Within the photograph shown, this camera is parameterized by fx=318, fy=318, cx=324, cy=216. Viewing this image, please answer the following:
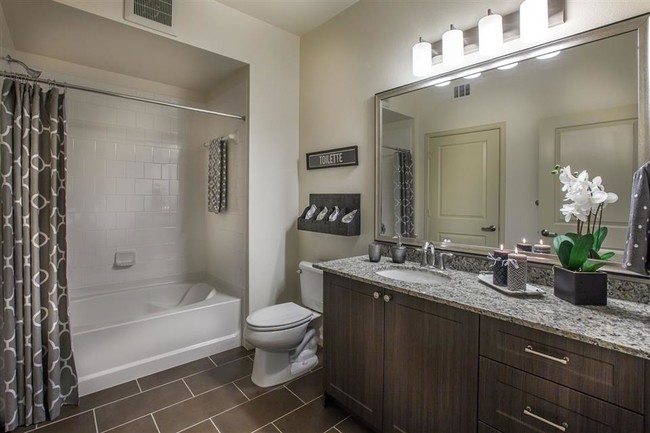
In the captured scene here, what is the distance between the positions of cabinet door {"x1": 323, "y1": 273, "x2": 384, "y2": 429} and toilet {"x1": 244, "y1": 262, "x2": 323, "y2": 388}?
34cm

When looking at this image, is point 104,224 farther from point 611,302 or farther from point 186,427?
point 611,302

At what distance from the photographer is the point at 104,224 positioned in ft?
9.19

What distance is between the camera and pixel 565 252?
1232 mm

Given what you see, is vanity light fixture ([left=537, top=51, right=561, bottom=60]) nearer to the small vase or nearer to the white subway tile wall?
the small vase

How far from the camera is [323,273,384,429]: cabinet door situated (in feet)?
5.08

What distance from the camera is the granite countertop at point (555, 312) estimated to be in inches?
35.3

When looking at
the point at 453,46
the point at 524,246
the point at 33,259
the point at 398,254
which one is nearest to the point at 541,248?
the point at 524,246

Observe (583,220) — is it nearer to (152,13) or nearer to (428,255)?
(428,255)

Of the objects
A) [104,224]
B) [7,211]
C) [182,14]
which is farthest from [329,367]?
[182,14]

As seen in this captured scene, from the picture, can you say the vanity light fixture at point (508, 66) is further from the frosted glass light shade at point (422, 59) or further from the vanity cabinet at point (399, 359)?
the vanity cabinet at point (399, 359)

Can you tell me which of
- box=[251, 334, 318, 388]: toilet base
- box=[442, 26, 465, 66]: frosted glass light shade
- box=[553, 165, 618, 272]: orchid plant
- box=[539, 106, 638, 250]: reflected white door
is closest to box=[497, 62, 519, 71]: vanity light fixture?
box=[442, 26, 465, 66]: frosted glass light shade

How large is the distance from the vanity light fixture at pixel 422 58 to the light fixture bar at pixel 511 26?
0.18ft

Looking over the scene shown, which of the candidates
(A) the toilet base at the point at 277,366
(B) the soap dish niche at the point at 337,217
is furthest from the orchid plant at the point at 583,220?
(A) the toilet base at the point at 277,366

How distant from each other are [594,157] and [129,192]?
3.34m
